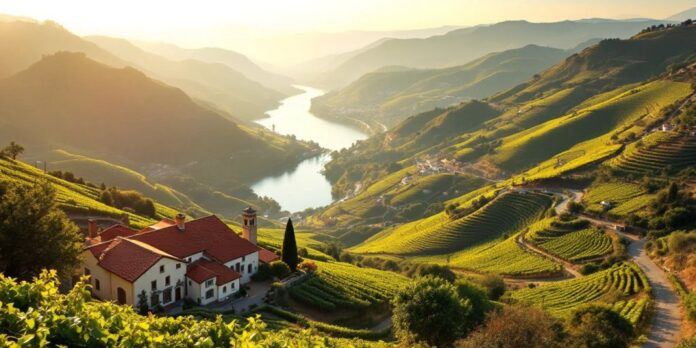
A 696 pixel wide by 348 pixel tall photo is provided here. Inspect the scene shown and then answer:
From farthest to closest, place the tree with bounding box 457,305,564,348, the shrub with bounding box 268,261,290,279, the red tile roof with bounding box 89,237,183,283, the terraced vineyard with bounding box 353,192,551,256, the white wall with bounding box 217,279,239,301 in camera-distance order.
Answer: the terraced vineyard with bounding box 353,192,551,256 < the shrub with bounding box 268,261,290,279 < the white wall with bounding box 217,279,239,301 < the red tile roof with bounding box 89,237,183,283 < the tree with bounding box 457,305,564,348

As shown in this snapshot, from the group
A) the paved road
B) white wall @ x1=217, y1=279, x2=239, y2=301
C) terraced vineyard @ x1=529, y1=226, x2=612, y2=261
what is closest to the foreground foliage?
white wall @ x1=217, y1=279, x2=239, y2=301

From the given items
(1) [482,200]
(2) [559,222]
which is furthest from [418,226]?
(2) [559,222]

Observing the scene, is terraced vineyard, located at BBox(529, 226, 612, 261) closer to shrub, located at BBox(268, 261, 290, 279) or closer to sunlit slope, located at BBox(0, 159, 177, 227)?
shrub, located at BBox(268, 261, 290, 279)

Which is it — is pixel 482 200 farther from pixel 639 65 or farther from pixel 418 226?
pixel 639 65

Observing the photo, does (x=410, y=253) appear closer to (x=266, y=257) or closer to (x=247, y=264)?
(x=266, y=257)

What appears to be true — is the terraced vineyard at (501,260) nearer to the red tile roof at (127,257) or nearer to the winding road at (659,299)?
the winding road at (659,299)

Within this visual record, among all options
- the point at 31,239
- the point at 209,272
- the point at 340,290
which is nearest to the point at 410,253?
the point at 340,290
